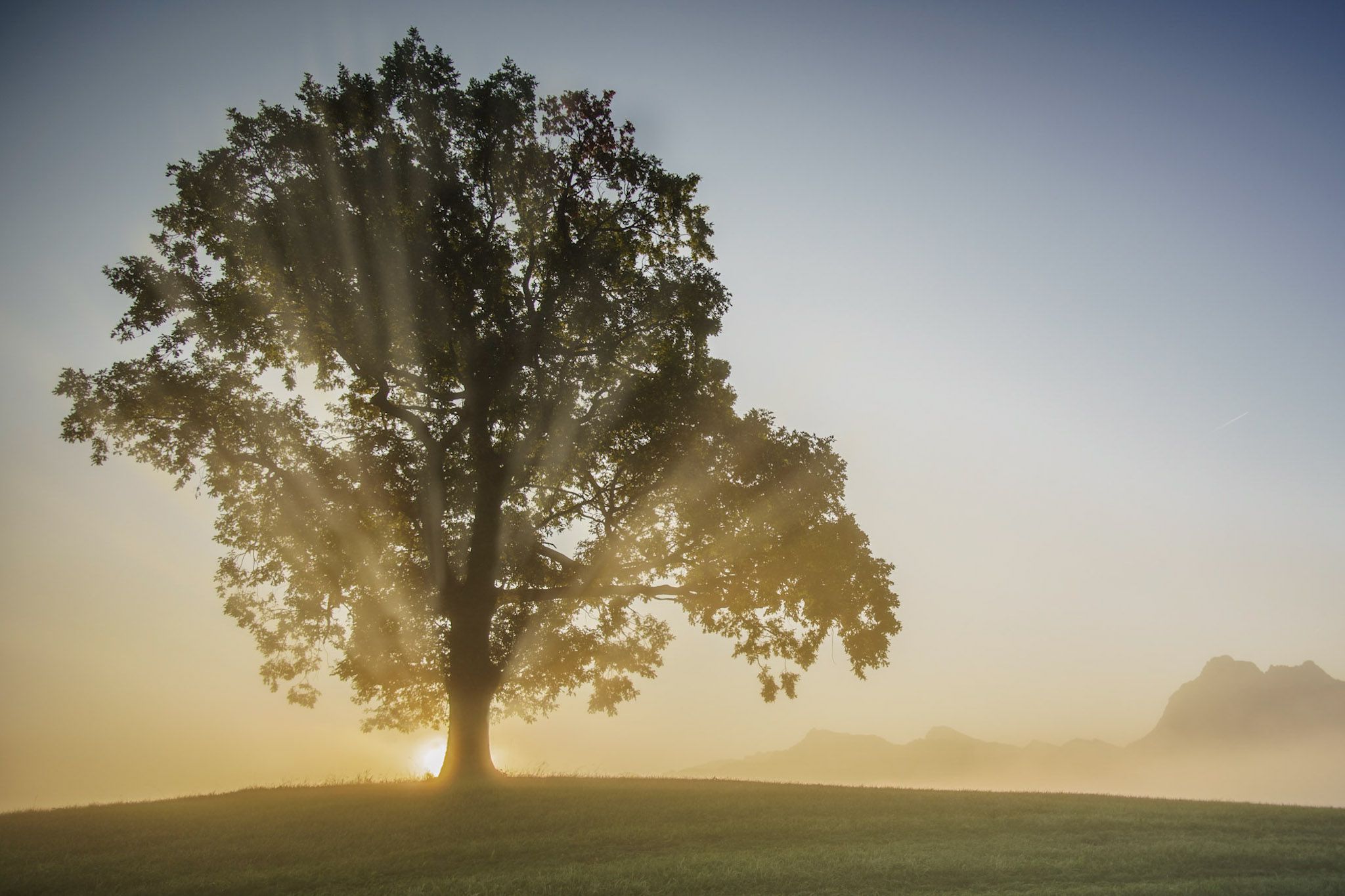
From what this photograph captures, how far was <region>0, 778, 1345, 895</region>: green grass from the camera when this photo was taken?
10.2 m

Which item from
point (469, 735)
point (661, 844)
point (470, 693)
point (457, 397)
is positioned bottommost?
point (661, 844)

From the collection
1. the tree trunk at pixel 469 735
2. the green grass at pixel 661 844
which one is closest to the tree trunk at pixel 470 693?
the tree trunk at pixel 469 735

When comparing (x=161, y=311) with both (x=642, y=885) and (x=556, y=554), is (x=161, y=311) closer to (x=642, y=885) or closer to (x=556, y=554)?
(x=556, y=554)

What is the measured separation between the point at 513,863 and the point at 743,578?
37.1 ft

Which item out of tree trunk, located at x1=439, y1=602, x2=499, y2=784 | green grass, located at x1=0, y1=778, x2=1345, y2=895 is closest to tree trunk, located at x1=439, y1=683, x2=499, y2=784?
tree trunk, located at x1=439, y1=602, x2=499, y2=784

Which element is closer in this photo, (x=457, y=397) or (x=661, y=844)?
(x=661, y=844)

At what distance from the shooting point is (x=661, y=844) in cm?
1257

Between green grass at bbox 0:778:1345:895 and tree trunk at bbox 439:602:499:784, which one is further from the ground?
tree trunk at bbox 439:602:499:784

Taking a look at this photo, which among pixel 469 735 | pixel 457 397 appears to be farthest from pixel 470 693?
pixel 457 397

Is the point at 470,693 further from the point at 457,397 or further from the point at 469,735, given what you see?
the point at 457,397

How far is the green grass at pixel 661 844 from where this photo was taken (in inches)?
403

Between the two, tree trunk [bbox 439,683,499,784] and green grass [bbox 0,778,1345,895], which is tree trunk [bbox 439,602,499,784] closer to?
tree trunk [bbox 439,683,499,784]

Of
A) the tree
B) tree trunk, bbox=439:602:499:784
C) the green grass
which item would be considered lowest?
the green grass

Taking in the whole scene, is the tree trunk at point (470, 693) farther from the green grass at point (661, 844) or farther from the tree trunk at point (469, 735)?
the green grass at point (661, 844)
